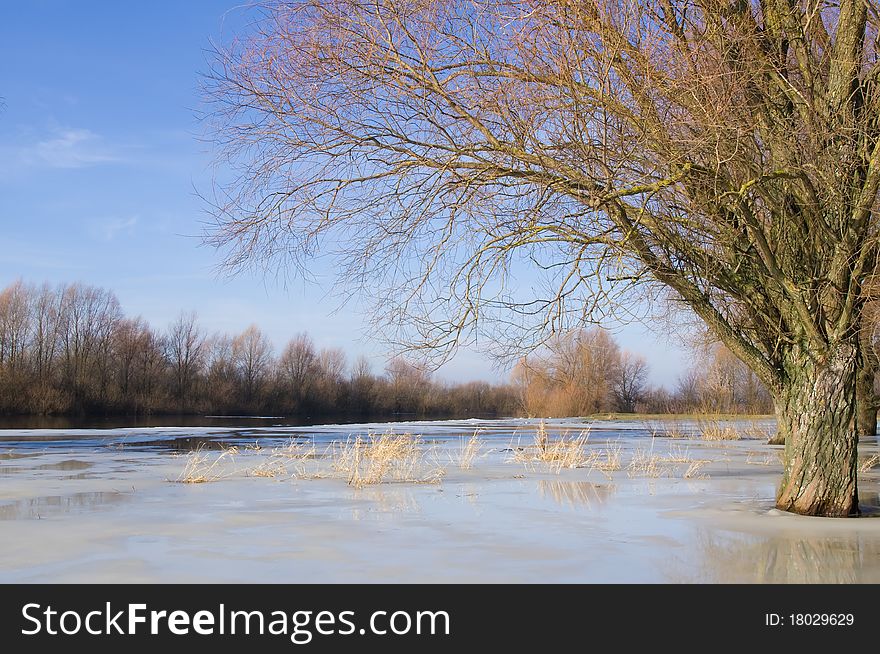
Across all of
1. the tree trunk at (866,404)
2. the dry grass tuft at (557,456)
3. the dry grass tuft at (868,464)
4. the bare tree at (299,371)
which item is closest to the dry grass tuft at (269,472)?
the dry grass tuft at (557,456)

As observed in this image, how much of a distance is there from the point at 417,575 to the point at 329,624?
2.80 feet

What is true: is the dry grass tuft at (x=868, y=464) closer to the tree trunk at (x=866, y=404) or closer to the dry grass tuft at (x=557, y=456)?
the dry grass tuft at (x=557, y=456)

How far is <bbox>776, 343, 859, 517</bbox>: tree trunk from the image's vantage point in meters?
7.00

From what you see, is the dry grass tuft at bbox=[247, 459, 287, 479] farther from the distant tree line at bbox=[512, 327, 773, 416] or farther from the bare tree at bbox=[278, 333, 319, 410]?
the bare tree at bbox=[278, 333, 319, 410]

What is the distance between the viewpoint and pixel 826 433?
276 inches

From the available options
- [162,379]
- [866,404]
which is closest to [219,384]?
[162,379]

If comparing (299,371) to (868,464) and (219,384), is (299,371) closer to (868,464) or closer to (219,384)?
(219,384)

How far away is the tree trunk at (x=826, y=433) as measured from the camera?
700 centimetres

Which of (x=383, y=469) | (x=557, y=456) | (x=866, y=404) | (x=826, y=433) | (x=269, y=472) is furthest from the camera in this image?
(x=866, y=404)

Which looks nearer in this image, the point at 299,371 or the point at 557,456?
the point at 557,456

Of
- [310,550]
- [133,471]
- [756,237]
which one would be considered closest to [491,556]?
[310,550]

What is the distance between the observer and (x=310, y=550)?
17.8ft

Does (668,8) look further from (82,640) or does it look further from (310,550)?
(82,640)

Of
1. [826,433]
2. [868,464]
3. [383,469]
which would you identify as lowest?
[868,464]
